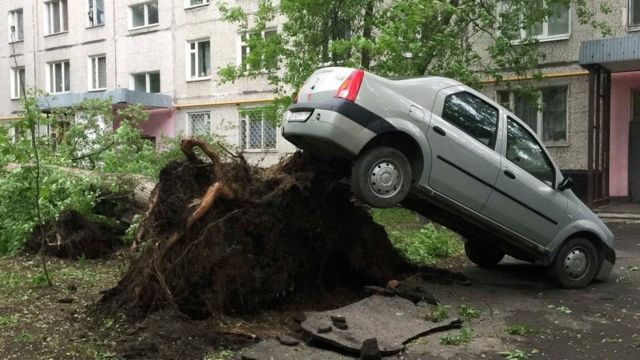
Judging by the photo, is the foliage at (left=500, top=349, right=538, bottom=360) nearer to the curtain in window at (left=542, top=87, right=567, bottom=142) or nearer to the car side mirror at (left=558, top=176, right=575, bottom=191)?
the car side mirror at (left=558, top=176, right=575, bottom=191)

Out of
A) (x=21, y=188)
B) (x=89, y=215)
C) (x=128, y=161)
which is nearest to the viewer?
(x=21, y=188)

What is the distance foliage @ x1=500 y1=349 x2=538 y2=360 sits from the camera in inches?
193

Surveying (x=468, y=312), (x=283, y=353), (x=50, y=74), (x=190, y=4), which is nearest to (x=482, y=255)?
(x=468, y=312)

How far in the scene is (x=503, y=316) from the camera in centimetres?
609

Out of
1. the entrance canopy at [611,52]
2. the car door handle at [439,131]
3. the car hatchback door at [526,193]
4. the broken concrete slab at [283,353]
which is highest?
the entrance canopy at [611,52]

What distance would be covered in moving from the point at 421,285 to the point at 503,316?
928 millimetres

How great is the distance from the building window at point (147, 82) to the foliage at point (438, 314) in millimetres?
24274

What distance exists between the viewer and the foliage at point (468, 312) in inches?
237

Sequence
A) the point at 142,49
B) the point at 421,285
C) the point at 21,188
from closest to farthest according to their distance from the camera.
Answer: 1. the point at 421,285
2. the point at 21,188
3. the point at 142,49

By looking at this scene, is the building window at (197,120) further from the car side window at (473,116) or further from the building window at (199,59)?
the car side window at (473,116)

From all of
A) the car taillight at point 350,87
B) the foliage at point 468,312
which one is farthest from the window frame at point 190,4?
the foliage at point 468,312

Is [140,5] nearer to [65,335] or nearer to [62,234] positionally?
[62,234]

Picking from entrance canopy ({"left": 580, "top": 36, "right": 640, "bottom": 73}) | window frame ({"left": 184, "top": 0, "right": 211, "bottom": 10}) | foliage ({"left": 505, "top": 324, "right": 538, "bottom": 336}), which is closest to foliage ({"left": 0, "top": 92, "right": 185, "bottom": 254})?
foliage ({"left": 505, "top": 324, "right": 538, "bottom": 336})

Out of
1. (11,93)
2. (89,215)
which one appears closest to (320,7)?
(89,215)
